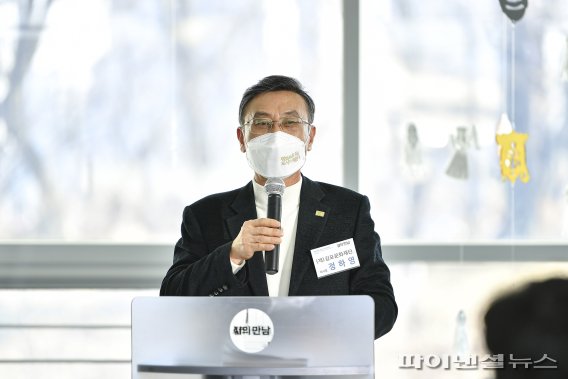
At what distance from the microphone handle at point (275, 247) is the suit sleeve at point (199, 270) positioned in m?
0.15

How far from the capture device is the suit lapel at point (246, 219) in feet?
7.98

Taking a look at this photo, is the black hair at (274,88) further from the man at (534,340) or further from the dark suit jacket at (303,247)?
the man at (534,340)

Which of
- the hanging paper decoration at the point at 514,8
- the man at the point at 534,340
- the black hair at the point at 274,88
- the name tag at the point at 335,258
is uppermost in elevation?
the hanging paper decoration at the point at 514,8

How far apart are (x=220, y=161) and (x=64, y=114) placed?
931mm

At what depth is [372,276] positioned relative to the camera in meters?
2.49

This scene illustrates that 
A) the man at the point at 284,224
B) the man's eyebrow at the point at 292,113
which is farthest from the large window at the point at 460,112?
the man's eyebrow at the point at 292,113

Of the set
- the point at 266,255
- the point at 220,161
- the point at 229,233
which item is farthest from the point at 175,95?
the point at 266,255

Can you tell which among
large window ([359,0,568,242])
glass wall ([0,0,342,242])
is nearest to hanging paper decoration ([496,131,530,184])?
large window ([359,0,568,242])

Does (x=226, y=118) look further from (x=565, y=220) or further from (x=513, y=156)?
(x=565, y=220)

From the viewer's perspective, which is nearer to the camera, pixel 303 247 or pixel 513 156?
pixel 303 247

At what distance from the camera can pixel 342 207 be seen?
262 centimetres

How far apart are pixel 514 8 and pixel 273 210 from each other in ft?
10.9

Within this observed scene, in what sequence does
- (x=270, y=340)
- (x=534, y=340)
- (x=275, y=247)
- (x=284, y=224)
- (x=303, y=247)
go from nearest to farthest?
(x=270, y=340), (x=275, y=247), (x=303, y=247), (x=284, y=224), (x=534, y=340)

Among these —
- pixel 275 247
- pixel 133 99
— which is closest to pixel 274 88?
pixel 275 247
